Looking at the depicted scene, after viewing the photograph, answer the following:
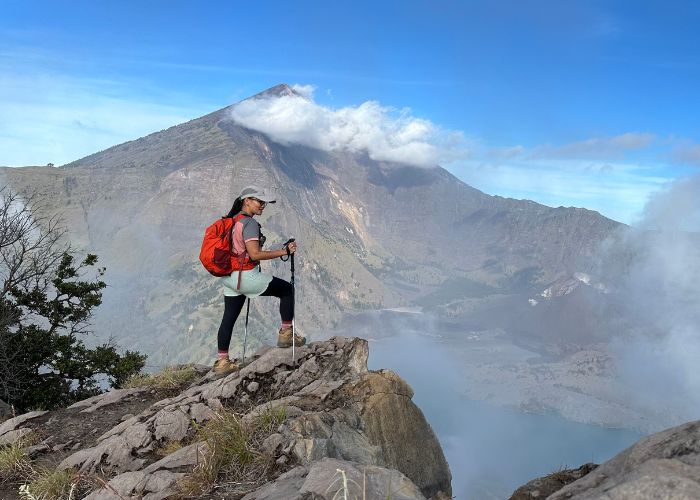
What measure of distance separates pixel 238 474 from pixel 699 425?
5450 mm

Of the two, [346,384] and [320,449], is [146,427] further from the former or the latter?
[320,449]

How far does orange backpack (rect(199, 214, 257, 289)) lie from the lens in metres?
11.5

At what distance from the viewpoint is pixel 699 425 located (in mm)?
4988

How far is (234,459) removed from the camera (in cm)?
688

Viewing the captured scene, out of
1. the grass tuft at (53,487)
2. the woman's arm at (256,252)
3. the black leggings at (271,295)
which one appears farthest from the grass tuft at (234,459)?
the black leggings at (271,295)

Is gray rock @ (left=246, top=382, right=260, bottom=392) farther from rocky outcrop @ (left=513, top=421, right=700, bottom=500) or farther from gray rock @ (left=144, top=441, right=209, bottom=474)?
rocky outcrop @ (left=513, top=421, right=700, bottom=500)

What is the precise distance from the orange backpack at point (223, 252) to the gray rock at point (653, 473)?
8.49m

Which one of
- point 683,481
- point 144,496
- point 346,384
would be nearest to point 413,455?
point 346,384

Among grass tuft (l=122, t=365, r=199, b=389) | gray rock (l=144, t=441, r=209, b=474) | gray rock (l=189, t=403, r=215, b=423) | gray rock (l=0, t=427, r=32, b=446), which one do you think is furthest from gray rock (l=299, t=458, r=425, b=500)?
grass tuft (l=122, t=365, r=199, b=389)

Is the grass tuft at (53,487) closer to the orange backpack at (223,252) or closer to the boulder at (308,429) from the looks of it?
the boulder at (308,429)

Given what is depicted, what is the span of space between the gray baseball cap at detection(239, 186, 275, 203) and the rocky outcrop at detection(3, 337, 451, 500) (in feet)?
12.3

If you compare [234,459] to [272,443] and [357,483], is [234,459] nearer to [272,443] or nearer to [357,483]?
[272,443]

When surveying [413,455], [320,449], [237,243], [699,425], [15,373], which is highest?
Answer: [237,243]

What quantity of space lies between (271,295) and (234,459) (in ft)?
18.8
